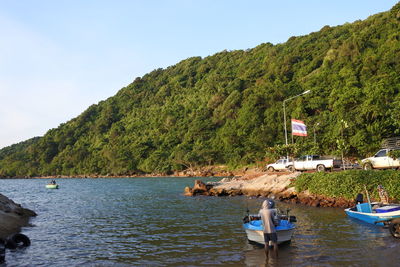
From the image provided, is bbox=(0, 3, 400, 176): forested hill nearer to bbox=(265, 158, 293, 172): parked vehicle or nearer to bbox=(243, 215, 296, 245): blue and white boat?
bbox=(265, 158, 293, 172): parked vehicle

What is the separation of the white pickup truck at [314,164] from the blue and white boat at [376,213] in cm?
1391

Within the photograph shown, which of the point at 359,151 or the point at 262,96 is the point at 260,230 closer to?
the point at 359,151

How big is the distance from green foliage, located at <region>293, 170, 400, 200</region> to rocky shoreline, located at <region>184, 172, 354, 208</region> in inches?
22.2

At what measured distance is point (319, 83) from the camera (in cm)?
9406

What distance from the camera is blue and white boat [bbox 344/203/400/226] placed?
17.6 meters

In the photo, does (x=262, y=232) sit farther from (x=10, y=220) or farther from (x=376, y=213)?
(x=10, y=220)

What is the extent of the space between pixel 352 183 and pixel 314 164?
32.5 feet

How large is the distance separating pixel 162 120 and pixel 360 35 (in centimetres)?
8117

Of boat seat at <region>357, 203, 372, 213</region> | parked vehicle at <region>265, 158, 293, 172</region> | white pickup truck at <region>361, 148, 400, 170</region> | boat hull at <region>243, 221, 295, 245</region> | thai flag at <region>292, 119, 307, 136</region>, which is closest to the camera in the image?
boat hull at <region>243, 221, 295, 245</region>

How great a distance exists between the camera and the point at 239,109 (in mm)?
116188

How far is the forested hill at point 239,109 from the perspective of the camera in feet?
226

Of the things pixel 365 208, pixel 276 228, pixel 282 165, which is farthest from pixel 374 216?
pixel 282 165

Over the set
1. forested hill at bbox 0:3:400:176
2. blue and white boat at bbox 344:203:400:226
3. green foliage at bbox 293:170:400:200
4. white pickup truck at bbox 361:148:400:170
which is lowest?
blue and white boat at bbox 344:203:400:226

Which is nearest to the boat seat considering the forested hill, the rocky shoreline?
the rocky shoreline
